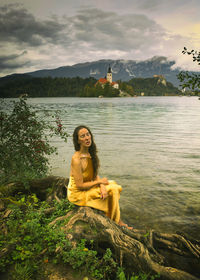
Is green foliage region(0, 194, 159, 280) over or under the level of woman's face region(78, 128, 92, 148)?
under

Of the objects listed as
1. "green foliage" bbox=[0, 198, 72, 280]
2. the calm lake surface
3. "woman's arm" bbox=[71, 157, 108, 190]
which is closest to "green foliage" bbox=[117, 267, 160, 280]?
"green foliage" bbox=[0, 198, 72, 280]

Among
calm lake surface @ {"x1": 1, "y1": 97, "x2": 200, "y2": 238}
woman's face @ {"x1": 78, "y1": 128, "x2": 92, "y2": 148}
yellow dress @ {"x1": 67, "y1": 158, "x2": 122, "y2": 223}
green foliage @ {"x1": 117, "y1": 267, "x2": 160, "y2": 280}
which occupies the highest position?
woman's face @ {"x1": 78, "y1": 128, "x2": 92, "y2": 148}

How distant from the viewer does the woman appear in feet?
14.2

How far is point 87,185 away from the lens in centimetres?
439

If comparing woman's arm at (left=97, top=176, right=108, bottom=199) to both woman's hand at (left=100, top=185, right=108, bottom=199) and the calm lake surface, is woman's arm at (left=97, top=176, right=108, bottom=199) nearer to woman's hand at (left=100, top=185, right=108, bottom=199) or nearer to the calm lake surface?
woman's hand at (left=100, top=185, right=108, bottom=199)

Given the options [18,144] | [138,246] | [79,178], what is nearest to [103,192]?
[79,178]

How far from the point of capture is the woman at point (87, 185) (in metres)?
4.33

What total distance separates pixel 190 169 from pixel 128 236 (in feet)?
25.8

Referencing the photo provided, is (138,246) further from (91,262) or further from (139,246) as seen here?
(91,262)

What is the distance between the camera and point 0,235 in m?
3.61

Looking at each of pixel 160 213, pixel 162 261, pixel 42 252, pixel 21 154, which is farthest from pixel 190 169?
pixel 42 252

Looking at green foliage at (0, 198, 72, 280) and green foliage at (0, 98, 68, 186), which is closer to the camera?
green foliage at (0, 198, 72, 280)

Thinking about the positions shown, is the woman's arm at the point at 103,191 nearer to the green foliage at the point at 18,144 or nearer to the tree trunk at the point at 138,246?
the tree trunk at the point at 138,246

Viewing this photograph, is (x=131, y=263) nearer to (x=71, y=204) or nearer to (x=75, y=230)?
(x=75, y=230)
